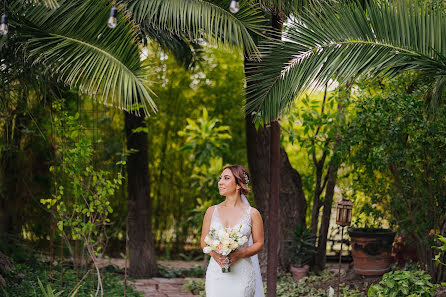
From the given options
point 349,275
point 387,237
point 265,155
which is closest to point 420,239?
point 387,237

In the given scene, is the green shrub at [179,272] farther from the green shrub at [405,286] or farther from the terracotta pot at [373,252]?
the green shrub at [405,286]

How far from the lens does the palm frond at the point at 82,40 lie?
4289 mm

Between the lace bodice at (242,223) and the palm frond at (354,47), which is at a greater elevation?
the palm frond at (354,47)

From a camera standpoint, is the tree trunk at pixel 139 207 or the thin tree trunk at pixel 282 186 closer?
the thin tree trunk at pixel 282 186

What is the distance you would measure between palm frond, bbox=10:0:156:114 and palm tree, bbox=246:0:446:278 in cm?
111

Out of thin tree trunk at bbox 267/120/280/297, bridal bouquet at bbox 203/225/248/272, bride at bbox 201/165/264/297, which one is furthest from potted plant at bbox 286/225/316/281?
bridal bouquet at bbox 203/225/248/272

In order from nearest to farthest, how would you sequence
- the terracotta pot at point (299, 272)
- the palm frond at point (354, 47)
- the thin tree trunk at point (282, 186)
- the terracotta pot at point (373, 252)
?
the palm frond at point (354, 47), the terracotta pot at point (373, 252), the thin tree trunk at point (282, 186), the terracotta pot at point (299, 272)

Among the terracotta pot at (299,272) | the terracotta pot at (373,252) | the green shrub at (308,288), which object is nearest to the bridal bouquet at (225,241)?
the green shrub at (308,288)

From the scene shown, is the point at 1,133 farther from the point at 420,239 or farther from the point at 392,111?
the point at 420,239

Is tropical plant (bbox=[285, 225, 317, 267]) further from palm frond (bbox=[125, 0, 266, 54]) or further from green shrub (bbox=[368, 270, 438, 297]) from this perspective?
palm frond (bbox=[125, 0, 266, 54])

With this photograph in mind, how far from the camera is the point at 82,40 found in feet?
14.6

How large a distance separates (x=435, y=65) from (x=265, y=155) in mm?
3177

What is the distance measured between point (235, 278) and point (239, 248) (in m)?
0.20

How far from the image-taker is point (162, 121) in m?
9.57
